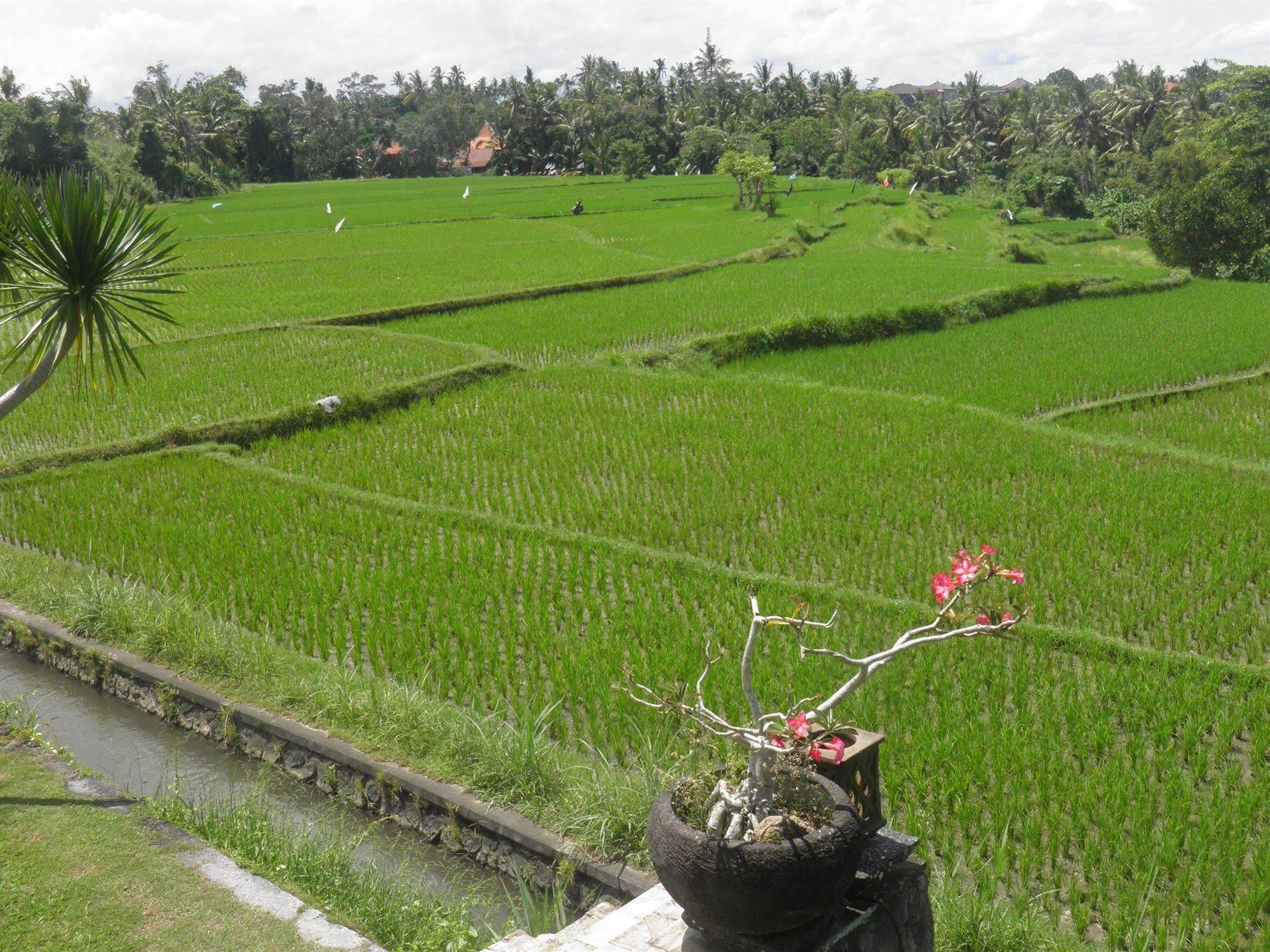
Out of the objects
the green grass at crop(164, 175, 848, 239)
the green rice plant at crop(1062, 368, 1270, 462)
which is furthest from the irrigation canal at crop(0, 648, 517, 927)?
the green grass at crop(164, 175, 848, 239)

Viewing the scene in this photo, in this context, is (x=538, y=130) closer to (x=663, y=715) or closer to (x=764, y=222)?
(x=764, y=222)

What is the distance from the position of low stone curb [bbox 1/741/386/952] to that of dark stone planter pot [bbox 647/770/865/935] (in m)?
1.07

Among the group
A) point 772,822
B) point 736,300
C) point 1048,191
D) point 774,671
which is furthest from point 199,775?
point 1048,191

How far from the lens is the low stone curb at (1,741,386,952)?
3119 millimetres

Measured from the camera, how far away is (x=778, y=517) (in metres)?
7.13

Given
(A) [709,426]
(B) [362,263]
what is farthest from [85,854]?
(B) [362,263]

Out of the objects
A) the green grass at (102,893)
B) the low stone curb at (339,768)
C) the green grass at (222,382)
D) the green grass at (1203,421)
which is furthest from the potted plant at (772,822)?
the green grass at (222,382)

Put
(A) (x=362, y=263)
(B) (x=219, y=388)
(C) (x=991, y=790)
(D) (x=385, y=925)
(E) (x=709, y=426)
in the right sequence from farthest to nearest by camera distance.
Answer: (A) (x=362, y=263) → (B) (x=219, y=388) → (E) (x=709, y=426) → (C) (x=991, y=790) → (D) (x=385, y=925)

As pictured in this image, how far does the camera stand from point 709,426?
9297 millimetres

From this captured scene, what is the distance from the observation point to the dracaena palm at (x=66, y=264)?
455cm

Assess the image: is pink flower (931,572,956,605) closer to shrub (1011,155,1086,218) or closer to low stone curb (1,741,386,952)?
low stone curb (1,741,386,952)

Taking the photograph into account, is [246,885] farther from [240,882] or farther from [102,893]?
[102,893]

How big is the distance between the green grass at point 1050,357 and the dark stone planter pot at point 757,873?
7996mm

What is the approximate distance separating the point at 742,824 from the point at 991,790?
1.68 meters
